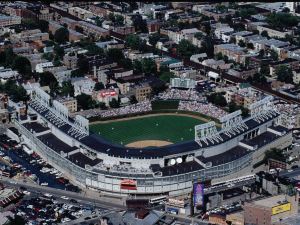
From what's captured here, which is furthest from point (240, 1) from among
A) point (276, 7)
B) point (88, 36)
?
point (88, 36)

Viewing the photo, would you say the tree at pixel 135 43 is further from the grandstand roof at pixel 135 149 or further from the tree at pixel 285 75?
the grandstand roof at pixel 135 149

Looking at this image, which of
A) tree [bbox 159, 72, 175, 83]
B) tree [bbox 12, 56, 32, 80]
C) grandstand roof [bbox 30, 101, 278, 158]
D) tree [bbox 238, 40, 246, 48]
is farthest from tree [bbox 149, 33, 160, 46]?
grandstand roof [bbox 30, 101, 278, 158]

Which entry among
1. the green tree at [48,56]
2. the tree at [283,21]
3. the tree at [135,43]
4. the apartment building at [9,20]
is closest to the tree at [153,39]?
the tree at [135,43]

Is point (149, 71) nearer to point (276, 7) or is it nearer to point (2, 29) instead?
point (2, 29)

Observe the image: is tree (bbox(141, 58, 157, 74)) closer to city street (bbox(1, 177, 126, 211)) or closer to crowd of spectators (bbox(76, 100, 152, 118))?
crowd of spectators (bbox(76, 100, 152, 118))

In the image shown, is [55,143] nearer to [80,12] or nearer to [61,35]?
[61,35]

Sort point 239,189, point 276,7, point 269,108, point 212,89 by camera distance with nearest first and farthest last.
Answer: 1. point 239,189
2. point 269,108
3. point 212,89
4. point 276,7

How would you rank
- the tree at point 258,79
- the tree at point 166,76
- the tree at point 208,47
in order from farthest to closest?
the tree at point 208,47
the tree at point 258,79
the tree at point 166,76
